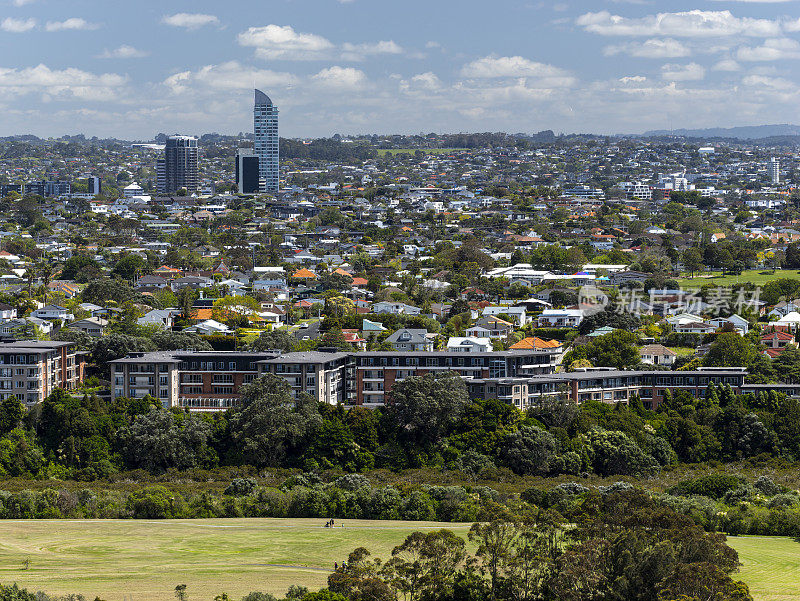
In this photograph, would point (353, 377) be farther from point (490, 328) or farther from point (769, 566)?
point (769, 566)

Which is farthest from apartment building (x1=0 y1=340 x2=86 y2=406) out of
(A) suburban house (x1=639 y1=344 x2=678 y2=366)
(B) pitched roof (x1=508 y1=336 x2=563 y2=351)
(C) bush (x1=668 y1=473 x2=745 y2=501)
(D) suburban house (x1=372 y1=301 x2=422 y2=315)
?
(A) suburban house (x1=639 y1=344 x2=678 y2=366)

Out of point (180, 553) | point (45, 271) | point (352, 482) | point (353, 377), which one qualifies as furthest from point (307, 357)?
→ point (45, 271)

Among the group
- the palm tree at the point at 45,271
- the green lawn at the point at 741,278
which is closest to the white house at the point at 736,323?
the green lawn at the point at 741,278

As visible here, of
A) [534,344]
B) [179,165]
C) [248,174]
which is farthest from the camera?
[179,165]

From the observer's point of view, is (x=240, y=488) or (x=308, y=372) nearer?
(x=240, y=488)

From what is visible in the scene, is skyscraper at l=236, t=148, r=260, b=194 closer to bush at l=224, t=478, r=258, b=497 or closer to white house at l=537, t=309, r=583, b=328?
white house at l=537, t=309, r=583, b=328
